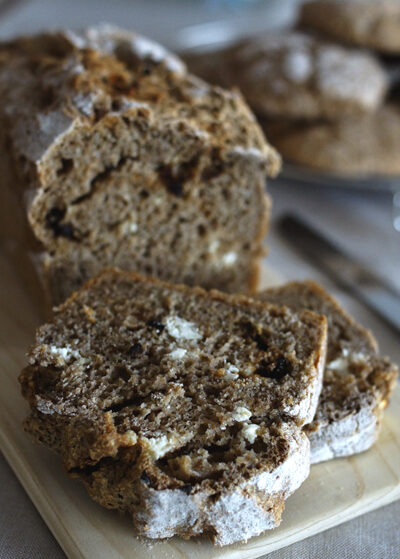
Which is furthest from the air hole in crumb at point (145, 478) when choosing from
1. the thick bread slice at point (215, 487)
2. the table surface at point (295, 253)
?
the table surface at point (295, 253)

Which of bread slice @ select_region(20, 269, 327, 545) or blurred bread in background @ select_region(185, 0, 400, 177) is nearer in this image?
bread slice @ select_region(20, 269, 327, 545)

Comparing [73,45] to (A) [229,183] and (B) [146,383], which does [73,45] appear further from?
(B) [146,383]

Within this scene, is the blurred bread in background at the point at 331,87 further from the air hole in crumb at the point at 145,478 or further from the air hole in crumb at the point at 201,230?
the air hole in crumb at the point at 145,478

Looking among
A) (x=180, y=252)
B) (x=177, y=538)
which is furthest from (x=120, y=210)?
(x=177, y=538)

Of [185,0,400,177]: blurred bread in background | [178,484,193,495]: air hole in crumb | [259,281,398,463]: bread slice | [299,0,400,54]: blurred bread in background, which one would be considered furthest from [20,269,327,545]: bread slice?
[299,0,400,54]: blurred bread in background

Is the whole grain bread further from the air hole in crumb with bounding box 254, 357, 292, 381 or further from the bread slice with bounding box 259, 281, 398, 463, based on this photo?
the air hole in crumb with bounding box 254, 357, 292, 381

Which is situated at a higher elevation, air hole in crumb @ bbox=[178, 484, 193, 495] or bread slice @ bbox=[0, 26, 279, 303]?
bread slice @ bbox=[0, 26, 279, 303]
